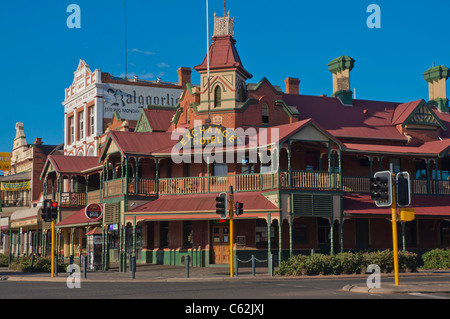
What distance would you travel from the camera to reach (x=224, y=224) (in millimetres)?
34438

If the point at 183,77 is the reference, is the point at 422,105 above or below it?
below

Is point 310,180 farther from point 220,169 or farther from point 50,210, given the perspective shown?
point 50,210

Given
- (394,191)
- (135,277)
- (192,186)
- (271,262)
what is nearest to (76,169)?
(192,186)

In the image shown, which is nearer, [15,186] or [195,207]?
[195,207]

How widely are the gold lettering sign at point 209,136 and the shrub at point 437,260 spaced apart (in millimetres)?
11247

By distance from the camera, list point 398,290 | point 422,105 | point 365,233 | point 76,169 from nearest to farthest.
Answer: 1. point 398,290
2. point 365,233
3. point 422,105
4. point 76,169

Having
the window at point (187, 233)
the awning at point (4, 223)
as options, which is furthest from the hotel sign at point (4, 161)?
the window at point (187, 233)

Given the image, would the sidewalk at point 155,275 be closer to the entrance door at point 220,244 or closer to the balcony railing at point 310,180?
the entrance door at point 220,244

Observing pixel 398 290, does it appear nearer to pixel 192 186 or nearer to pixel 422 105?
pixel 192 186

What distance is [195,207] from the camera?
32.4 meters

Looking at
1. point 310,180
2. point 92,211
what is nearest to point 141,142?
point 92,211

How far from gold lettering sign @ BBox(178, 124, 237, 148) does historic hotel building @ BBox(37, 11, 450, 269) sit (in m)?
0.08

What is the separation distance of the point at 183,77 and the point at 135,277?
29409 millimetres

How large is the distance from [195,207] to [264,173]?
150 inches
